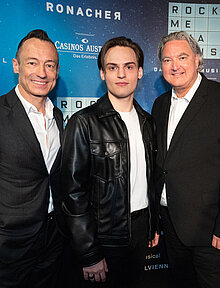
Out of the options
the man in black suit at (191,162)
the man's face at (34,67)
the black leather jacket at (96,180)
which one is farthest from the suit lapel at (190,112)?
the man's face at (34,67)

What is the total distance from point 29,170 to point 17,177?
2.9 inches

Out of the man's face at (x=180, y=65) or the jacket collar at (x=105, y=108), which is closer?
the jacket collar at (x=105, y=108)

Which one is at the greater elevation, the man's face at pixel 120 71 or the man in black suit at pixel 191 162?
the man's face at pixel 120 71

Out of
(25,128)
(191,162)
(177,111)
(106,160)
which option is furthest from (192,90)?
(25,128)

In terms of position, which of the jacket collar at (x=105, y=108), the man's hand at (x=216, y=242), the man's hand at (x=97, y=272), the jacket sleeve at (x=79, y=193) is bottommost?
the man's hand at (x=97, y=272)

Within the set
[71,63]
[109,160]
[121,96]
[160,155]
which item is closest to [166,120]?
[160,155]

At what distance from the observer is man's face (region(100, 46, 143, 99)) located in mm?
1489

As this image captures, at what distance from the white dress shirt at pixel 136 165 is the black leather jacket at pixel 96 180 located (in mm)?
59

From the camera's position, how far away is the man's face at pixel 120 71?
4.89 ft

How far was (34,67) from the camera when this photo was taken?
58.0 inches

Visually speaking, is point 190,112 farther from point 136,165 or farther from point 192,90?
point 136,165

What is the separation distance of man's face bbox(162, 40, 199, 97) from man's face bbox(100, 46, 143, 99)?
0.26 metres

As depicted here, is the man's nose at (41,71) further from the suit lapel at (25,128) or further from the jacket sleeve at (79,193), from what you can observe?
the jacket sleeve at (79,193)

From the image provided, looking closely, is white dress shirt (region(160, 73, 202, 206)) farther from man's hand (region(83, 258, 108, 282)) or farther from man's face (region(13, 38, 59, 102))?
man's face (region(13, 38, 59, 102))
